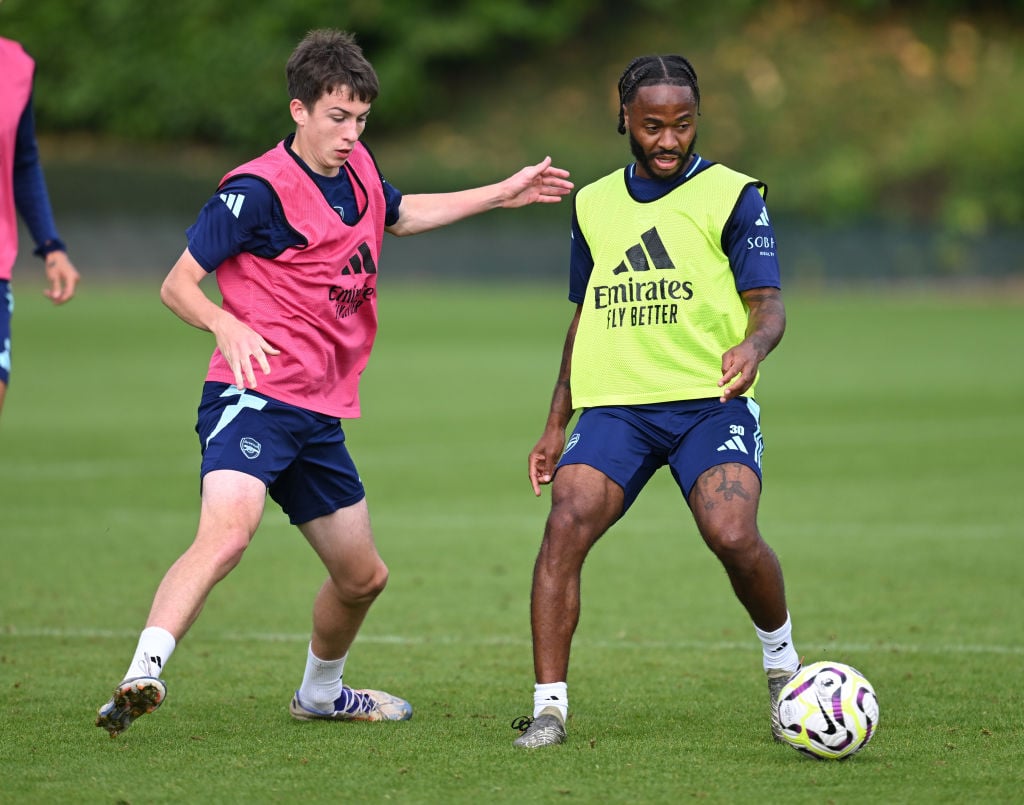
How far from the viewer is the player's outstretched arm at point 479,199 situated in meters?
6.50

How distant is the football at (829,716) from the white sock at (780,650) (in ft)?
1.25

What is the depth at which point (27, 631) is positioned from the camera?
26.1ft

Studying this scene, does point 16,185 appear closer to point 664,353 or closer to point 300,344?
point 300,344

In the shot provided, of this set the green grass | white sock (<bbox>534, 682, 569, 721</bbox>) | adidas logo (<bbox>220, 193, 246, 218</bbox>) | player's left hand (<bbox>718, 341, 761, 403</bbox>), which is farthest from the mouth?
the green grass

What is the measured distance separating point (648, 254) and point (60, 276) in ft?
8.77

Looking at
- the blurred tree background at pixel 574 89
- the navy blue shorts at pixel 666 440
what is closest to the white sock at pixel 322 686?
the navy blue shorts at pixel 666 440

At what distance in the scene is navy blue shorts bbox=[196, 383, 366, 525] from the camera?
18.7 ft

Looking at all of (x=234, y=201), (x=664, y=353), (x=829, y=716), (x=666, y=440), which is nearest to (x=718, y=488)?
(x=666, y=440)

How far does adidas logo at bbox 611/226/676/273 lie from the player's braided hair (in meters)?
0.43

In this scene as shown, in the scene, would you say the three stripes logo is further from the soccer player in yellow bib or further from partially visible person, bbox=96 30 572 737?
the soccer player in yellow bib

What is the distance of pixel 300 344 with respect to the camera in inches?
232

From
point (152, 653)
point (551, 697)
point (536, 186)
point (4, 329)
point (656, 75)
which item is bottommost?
point (551, 697)

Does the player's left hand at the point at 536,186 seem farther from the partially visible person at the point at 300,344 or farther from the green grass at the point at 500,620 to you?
the green grass at the point at 500,620

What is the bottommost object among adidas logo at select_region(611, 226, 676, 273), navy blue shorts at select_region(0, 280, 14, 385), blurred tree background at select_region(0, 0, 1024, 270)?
navy blue shorts at select_region(0, 280, 14, 385)
